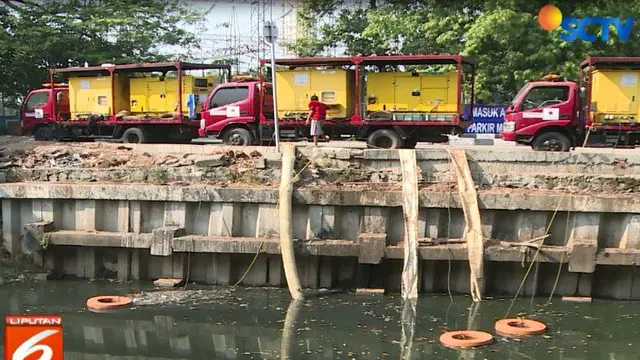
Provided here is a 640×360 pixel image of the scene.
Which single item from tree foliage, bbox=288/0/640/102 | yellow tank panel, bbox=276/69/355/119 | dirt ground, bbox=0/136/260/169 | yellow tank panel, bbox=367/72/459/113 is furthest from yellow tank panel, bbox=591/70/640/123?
dirt ground, bbox=0/136/260/169

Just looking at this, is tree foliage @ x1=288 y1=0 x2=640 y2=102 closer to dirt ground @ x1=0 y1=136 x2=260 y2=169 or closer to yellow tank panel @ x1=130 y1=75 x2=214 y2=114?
yellow tank panel @ x1=130 y1=75 x2=214 y2=114

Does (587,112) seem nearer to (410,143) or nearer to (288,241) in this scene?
(410,143)

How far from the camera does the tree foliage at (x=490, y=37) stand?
21.1 meters

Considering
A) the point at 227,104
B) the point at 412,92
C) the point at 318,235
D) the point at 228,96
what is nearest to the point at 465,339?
the point at 318,235

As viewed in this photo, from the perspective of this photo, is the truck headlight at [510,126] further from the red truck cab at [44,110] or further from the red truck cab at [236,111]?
the red truck cab at [44,110]

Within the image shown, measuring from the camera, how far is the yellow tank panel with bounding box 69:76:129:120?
18422 mm

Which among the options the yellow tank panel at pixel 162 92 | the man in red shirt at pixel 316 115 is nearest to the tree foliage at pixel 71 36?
the yellow tank panel at pixel 162 92

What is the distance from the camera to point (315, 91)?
1515 centimetres

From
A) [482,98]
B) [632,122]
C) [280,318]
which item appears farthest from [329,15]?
[280,318]

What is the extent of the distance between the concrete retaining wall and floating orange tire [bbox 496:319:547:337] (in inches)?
47.9

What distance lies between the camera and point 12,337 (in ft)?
12.2

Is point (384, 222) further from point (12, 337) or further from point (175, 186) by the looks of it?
point (12, 337)

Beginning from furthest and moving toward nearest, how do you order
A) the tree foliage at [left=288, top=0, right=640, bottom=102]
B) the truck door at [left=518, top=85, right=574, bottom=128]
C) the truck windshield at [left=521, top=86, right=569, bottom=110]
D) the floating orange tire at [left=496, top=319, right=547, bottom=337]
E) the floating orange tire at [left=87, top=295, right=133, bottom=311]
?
the tree foliage at [left=288, top=0, right=640, bottom=102], the truck windshield at [left=521, top=86, right=569, bottom=110], the truck door at [left=518, top=85, right=574, bottom=128], the floating orange tire at [left=87, top=295, right=133, bottom=311], the floating orange tire at [left=496, top=319, right=547, bottom=337]

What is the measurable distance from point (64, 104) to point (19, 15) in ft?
30.1
